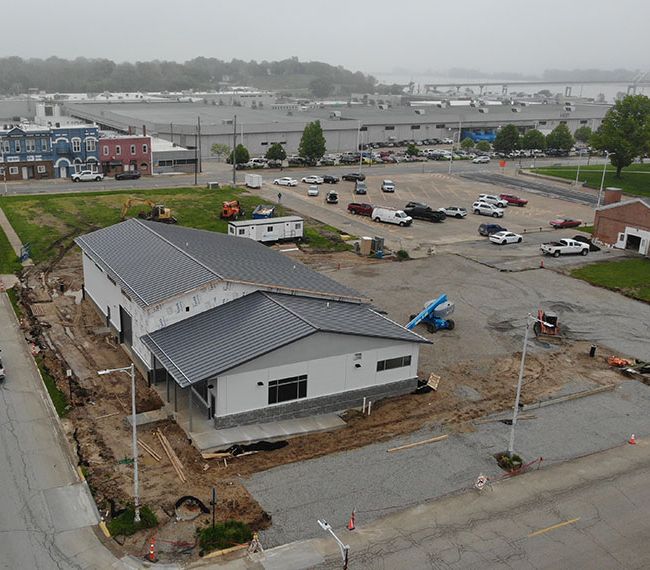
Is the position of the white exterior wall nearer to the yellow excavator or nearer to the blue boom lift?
the blue boom lift

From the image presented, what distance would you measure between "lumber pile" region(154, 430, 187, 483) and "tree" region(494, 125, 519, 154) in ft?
342

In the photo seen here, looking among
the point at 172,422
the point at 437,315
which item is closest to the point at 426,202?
the point at 437,315

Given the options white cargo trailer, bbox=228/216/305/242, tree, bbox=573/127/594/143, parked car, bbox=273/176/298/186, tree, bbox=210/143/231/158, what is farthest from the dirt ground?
tree, bbox=573/127/594/143

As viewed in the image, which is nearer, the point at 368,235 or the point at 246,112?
the point at 368,235

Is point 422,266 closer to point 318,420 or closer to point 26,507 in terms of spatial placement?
point 318,420

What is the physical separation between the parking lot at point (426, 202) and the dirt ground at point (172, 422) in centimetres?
2433

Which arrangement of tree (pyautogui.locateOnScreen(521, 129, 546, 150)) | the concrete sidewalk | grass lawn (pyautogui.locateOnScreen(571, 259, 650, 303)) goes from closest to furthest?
the concrete sidewalk
grass lawn (pyautogui.locateOnScreen(571, 259, 650, 303))
tree (pyautogui.locateOnScreen(521, 129, 546, 150))

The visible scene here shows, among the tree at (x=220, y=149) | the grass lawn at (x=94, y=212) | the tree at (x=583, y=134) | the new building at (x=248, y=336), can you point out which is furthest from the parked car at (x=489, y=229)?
the tree at (x=583, y=134)

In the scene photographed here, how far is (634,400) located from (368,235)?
111 feet

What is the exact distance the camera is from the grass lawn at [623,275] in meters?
50.4

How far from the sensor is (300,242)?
60.8 m

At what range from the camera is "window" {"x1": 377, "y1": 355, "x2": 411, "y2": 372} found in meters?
32.0

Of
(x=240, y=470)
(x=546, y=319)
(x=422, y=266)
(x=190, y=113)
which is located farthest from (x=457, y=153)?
(x=240, y=470)

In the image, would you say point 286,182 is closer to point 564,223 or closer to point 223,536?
point 564,223
